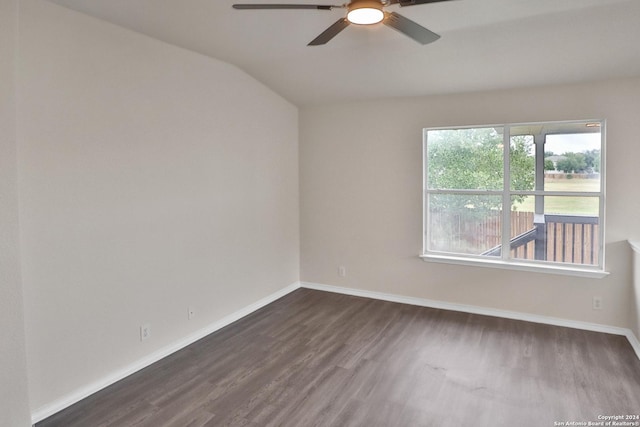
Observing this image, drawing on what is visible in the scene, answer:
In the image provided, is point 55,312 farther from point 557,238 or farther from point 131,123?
point 557,238

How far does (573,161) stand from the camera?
3820 mm

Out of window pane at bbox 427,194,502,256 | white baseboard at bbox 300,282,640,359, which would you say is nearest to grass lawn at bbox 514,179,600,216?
window pane at bbox 427,194,502,256

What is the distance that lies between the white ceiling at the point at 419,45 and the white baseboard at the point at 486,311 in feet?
7.67

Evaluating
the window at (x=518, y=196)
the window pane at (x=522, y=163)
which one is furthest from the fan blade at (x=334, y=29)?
the window pane at (x=522, y=163)

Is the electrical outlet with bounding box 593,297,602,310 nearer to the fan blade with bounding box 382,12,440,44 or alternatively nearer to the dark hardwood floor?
the dark hardwood floor

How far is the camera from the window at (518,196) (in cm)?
378

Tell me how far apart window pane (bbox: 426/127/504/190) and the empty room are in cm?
2

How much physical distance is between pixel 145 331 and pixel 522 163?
3946mm

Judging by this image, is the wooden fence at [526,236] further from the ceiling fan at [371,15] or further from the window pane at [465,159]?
the ceiling fan at [371,15]

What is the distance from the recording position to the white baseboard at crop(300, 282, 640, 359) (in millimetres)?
3664

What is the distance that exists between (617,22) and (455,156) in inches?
73.6

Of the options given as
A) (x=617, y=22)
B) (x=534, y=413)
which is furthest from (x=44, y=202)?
(x=617, y=22)

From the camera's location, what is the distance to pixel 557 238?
3951 millimetres

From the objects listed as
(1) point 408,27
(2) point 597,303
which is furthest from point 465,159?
(1) point 408,27
